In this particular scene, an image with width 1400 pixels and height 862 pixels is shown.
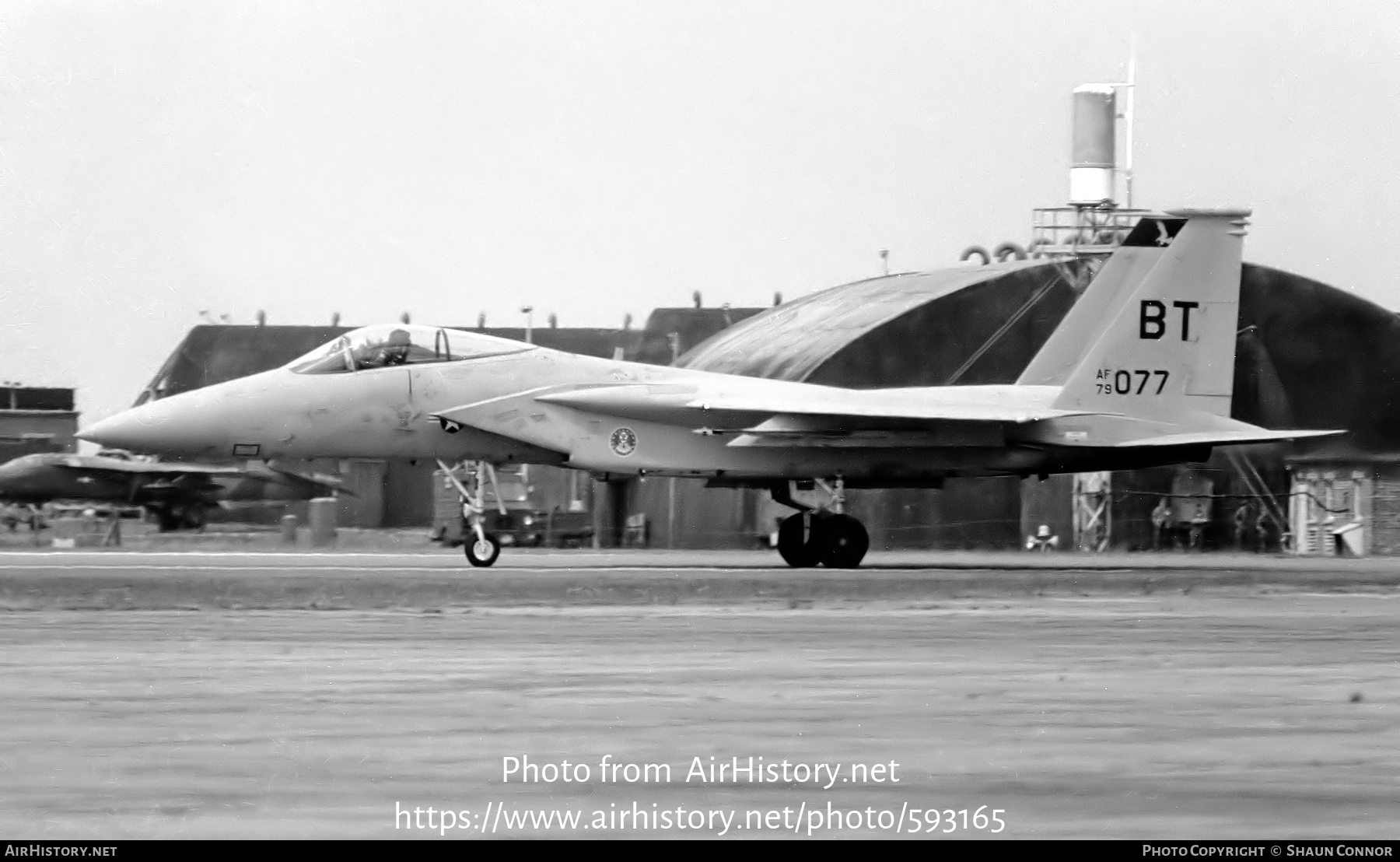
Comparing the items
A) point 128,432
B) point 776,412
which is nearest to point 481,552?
point 776,412

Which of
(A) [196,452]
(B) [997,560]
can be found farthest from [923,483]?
(A) [196,452]

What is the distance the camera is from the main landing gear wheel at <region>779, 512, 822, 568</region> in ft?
71.2

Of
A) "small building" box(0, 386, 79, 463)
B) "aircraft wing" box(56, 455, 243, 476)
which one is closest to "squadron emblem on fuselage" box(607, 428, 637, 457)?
"aircraft wing" box(56, 455, 243, 476)

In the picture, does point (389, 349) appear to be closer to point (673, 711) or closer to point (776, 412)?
point (776, 412)

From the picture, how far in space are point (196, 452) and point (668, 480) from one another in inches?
466

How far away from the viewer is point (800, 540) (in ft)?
72.0

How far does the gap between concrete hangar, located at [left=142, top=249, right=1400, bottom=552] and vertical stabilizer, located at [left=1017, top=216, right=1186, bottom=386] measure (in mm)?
6924

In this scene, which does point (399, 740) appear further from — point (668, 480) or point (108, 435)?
point (668, 480)

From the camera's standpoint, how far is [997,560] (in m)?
24.5

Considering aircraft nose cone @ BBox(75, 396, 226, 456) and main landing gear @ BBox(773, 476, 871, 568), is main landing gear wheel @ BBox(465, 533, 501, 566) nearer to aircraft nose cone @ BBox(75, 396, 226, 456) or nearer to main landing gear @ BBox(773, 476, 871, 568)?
aircraft nose cone @ BBox(75, 396, 226, 456)

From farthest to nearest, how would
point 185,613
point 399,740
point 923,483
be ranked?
point 923,483
point 185,613
point 399,740

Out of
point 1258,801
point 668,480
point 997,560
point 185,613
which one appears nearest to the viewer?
point 1258,801

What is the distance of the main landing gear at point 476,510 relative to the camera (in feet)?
67.2
